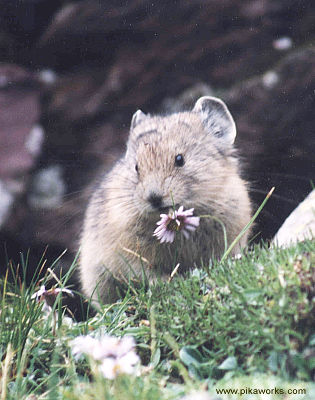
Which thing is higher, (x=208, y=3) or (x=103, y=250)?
(x=208, y=3)

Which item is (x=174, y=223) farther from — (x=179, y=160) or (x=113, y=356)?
(x=113, y=356)

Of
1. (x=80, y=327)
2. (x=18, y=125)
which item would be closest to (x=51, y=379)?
(x=80, y=327)

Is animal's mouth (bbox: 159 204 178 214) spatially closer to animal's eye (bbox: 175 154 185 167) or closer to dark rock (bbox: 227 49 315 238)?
animal's eye (bbox: 175 154 185 167)

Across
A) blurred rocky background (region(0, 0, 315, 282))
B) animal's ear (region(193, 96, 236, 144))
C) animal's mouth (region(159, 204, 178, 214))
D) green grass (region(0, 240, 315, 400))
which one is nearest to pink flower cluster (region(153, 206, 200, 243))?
animal's mouth (region(159, 204, 178, 214))

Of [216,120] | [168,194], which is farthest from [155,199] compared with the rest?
[216,120]

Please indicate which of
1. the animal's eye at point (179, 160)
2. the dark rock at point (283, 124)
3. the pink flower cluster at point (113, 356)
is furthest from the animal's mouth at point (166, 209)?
the dark rock at point (283, 124)

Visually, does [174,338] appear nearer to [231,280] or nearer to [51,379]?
[231,280]
